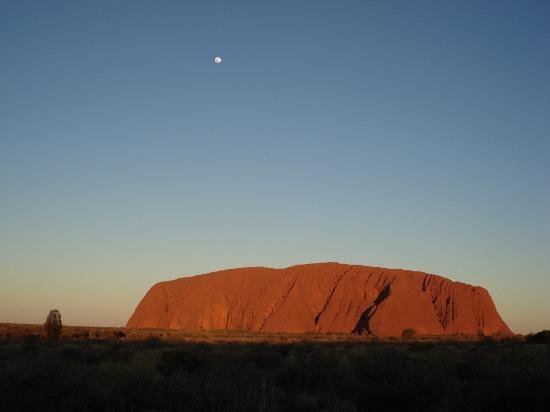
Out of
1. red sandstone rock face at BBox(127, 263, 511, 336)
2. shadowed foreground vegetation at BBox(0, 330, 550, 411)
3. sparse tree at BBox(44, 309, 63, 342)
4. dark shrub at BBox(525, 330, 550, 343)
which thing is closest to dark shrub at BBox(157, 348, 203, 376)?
shadowed foreground vegetation at BBox(0, 330, 550, 411)

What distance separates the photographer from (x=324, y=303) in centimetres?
9444

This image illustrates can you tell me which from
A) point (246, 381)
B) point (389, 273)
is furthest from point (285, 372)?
point (389, 273)

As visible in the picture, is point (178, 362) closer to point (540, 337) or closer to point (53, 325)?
point (53, 325)

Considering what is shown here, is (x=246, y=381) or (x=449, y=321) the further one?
(x=449, y=321)

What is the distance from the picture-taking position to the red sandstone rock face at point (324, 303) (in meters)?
85.1

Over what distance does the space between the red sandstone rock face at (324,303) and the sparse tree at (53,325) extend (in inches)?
2032

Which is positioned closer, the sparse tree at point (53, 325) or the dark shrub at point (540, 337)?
the sparse tree at point (53, 325)

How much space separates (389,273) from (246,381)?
8878cm

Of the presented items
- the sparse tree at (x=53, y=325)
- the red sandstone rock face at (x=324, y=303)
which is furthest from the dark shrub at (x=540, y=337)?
the sparse tree at (x=53, y=325)

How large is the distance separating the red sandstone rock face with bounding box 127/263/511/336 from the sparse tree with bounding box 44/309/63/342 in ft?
169

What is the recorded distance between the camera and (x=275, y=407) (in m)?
8.09

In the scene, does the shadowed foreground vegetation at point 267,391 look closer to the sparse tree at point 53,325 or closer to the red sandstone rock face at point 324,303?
the sparse tree at point 53,325

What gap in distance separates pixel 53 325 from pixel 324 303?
205 feet

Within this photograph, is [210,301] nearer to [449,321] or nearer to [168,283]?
[168,283]
